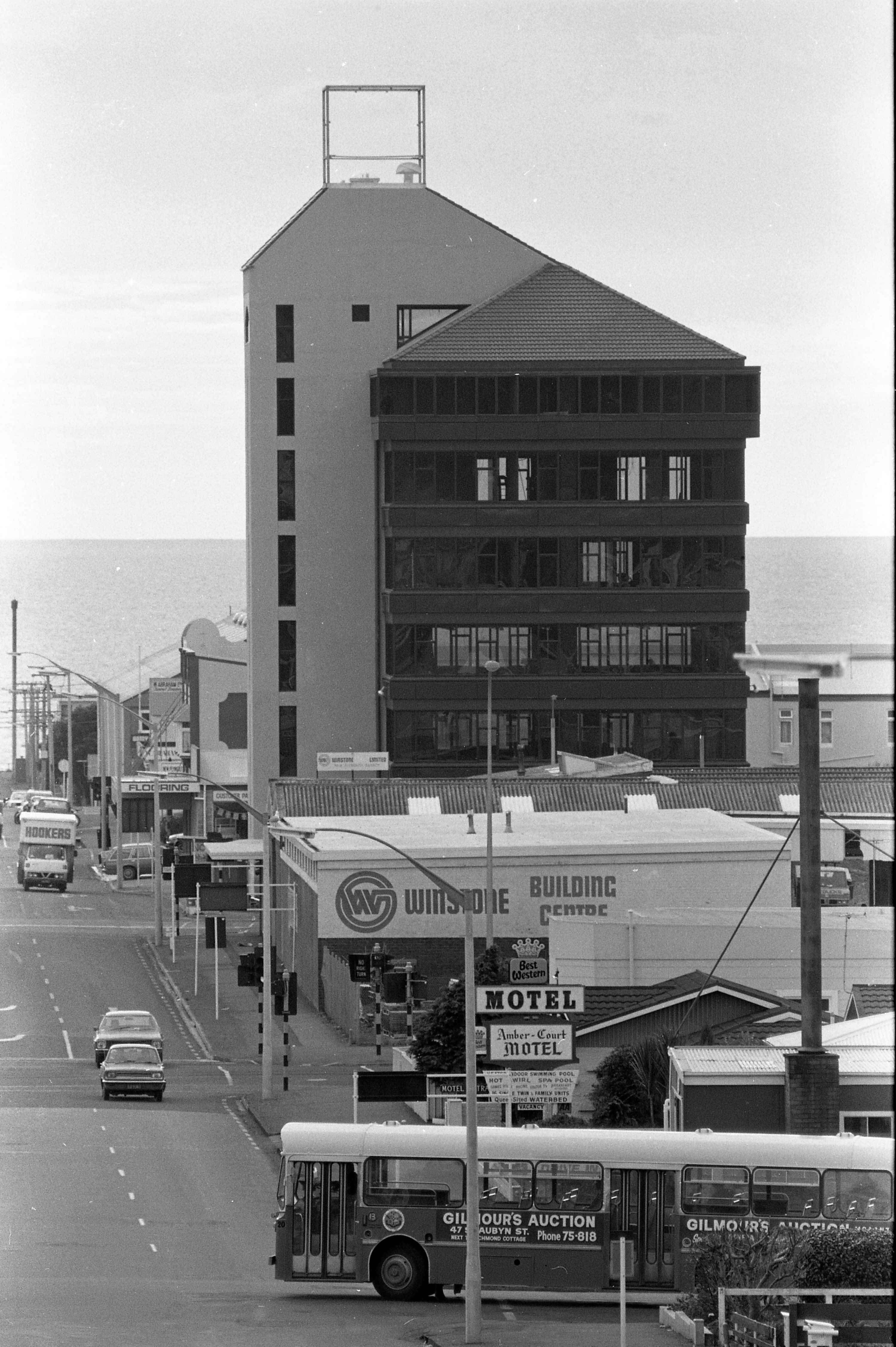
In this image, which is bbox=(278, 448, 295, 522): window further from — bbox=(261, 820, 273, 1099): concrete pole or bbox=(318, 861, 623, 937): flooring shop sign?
bbox=(261, 820, 273, 1099): concrete pole

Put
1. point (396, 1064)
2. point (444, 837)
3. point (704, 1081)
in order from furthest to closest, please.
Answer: point (444, 837), point (396, 1064), point (704, 1081)

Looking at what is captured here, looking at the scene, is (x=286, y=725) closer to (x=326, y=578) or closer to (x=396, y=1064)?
(x=326, y=578)

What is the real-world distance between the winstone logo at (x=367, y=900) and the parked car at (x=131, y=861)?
A: 40.0m

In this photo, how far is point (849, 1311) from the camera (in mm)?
24594

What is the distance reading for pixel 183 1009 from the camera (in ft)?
229

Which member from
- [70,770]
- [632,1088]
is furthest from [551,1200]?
[70,770]

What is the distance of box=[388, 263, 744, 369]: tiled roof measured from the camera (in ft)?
348

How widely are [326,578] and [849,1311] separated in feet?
296

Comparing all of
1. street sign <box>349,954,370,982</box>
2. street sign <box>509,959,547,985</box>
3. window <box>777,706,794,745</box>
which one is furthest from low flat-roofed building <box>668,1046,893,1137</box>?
window <box>777,706,794,745</box>

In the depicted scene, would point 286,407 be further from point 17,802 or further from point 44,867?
point 17,802

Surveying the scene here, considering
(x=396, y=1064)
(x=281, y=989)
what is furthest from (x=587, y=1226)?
(x=281, y=989)

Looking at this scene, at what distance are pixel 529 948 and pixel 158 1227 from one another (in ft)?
94.6

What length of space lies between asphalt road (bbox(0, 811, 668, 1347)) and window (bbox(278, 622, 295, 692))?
1873 inches

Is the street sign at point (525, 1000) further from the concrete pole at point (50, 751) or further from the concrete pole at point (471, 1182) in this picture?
the concrete pole at point (50, 751)
